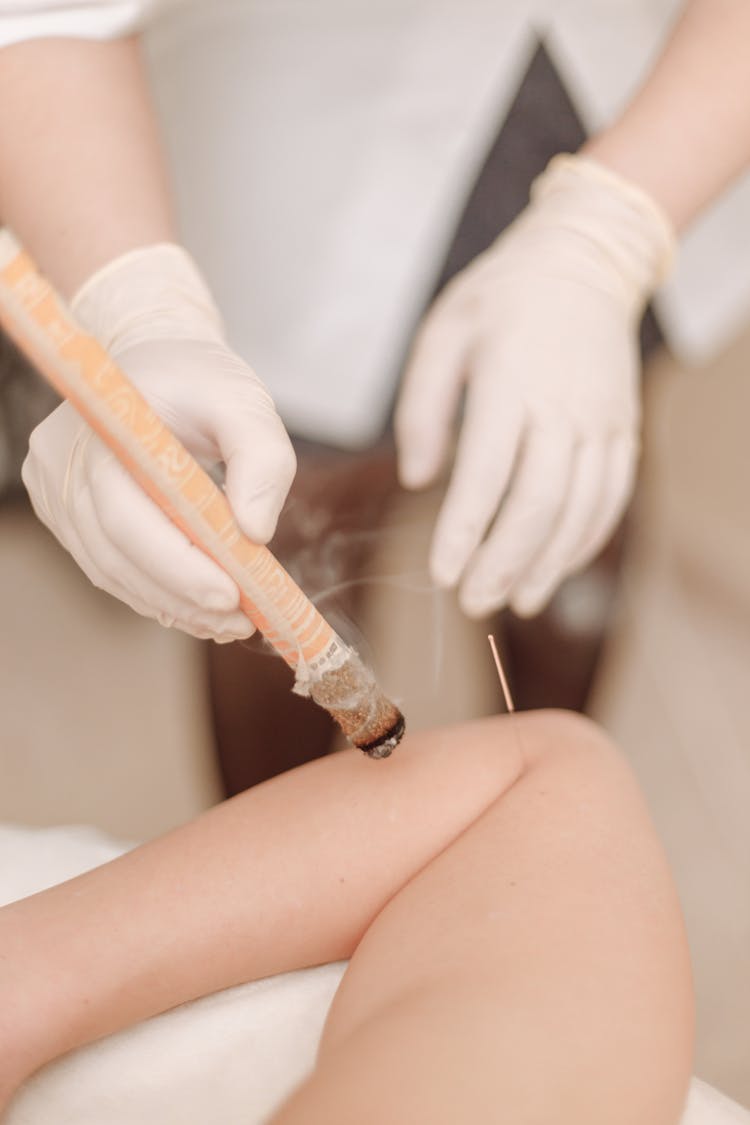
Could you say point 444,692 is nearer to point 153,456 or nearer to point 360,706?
point 360,706

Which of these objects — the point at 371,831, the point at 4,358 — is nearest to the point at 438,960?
the point at 371,831

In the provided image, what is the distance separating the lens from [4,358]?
89cm

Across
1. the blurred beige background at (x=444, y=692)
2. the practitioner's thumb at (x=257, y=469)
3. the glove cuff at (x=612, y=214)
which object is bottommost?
the blurred beige background at (x=444, y=692)

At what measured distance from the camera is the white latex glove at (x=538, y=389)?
0.88 metres

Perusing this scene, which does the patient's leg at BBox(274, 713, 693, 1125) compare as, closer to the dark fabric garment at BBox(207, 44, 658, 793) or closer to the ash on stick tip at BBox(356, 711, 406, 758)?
the ash on stick tip at BBox(356, 711, 406, 758)

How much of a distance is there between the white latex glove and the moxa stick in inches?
11.5

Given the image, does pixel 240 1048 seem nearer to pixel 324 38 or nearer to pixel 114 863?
pixel 114 863

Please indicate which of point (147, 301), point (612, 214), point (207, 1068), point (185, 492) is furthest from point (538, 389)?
point (207, 1068)

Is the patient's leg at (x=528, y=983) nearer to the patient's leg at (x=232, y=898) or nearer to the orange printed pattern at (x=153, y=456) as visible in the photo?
the patient's leg at (x=232, y=898)

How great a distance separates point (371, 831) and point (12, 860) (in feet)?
0.96

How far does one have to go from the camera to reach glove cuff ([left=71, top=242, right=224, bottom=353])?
0.77 metres

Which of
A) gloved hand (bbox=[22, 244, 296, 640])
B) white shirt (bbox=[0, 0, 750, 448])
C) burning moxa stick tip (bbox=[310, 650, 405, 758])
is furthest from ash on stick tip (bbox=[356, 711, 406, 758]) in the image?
white shirt (bbox=[0, 0, 750, 448])

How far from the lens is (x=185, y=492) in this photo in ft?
1.69

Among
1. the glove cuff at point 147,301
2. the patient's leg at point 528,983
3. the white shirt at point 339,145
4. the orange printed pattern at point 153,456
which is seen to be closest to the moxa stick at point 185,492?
the orange printed pattern at point 153,456
